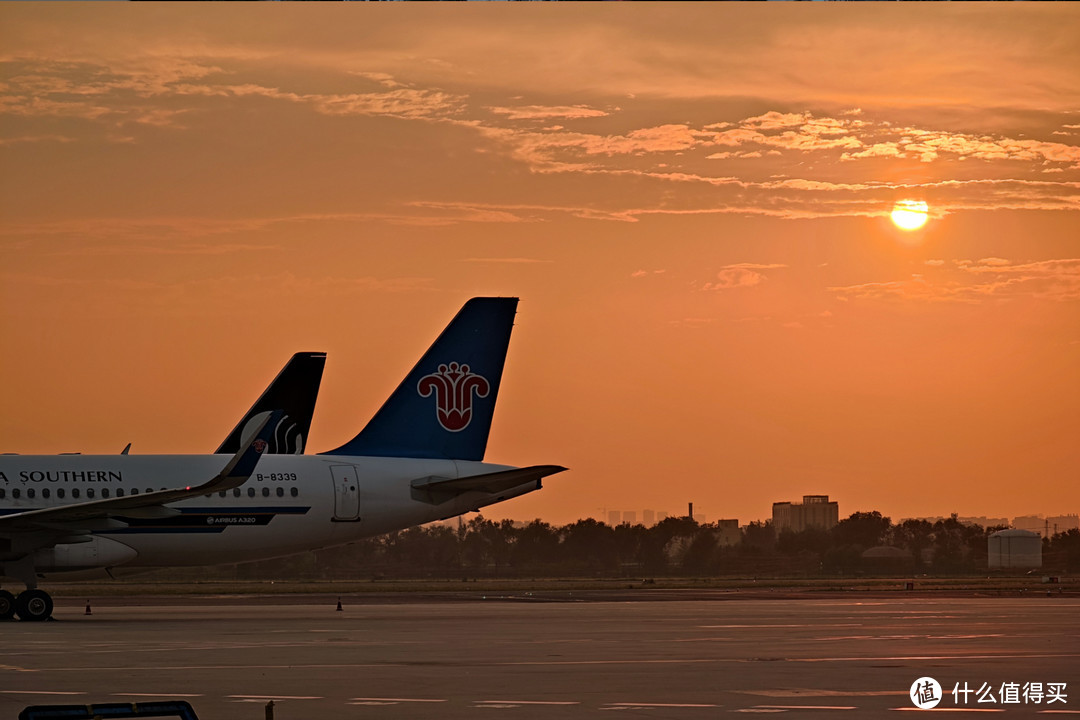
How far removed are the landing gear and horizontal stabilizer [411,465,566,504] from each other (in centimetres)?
1119

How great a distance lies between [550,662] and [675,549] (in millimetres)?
140404

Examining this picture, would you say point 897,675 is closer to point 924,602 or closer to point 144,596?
point 924,602

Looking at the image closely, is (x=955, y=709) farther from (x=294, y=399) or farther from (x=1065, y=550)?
(x=1065, y=550)

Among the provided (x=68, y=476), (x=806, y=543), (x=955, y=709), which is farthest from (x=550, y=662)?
(x=806, y=543)

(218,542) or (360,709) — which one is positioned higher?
(218,542)

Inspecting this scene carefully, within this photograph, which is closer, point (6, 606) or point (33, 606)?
point (33, 606)

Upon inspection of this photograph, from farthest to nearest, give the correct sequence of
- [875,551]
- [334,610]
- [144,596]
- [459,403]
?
[875,551] → [144,596] → [459,403] → [334,610]

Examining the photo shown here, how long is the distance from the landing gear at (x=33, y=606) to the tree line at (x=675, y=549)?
290 ft

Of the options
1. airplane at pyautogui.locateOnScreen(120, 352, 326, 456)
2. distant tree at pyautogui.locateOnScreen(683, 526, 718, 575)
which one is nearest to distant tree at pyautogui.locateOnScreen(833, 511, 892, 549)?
distant tree at pyautogui.locateOnScreen(683, 526, 718, 575)

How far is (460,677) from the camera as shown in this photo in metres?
22.0

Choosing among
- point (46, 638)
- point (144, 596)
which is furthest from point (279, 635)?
point (144, 596)

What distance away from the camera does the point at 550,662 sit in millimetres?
24391

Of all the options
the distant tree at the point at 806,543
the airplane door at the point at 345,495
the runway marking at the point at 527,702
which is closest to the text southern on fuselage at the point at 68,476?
the airplane door at the point at 345,495

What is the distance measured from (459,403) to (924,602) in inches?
637
